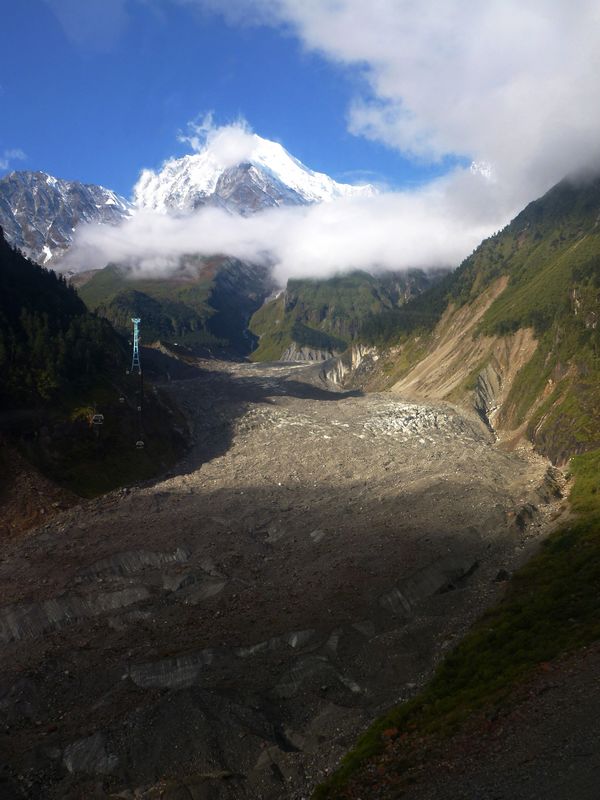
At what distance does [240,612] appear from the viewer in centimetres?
4494

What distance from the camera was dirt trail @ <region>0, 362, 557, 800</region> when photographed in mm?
29266

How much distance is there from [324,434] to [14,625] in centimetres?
7046

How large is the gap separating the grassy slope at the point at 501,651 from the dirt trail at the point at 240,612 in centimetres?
211

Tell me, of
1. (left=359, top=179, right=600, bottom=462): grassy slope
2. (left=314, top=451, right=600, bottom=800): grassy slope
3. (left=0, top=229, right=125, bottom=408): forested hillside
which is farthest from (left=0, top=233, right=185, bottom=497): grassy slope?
(left=359, top=179, right=600, bottom=462): grassy slope

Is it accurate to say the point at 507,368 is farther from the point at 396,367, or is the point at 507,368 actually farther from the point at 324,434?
the point at 396,367

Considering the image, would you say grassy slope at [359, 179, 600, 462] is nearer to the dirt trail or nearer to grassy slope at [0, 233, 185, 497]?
the dirt trail

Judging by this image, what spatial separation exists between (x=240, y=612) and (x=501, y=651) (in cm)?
1862

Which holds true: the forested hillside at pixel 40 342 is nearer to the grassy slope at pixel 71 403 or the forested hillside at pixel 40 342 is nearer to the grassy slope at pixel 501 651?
the grassy slope at pixel 71 403

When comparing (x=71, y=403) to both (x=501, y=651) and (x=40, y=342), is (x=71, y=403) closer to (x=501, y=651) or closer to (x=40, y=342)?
(x=40, y=342)

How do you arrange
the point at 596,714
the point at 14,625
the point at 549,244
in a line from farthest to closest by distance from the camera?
the point at 549,244
the point at 14,625
the point at 596,714

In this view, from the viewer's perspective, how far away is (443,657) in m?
37.4

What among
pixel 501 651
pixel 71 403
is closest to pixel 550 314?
pixel 71 403

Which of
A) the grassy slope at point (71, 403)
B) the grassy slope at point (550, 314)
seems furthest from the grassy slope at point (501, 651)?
the grassy slope at point (71, 403)

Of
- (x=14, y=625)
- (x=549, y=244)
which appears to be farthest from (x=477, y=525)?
(x=549, y=244)
